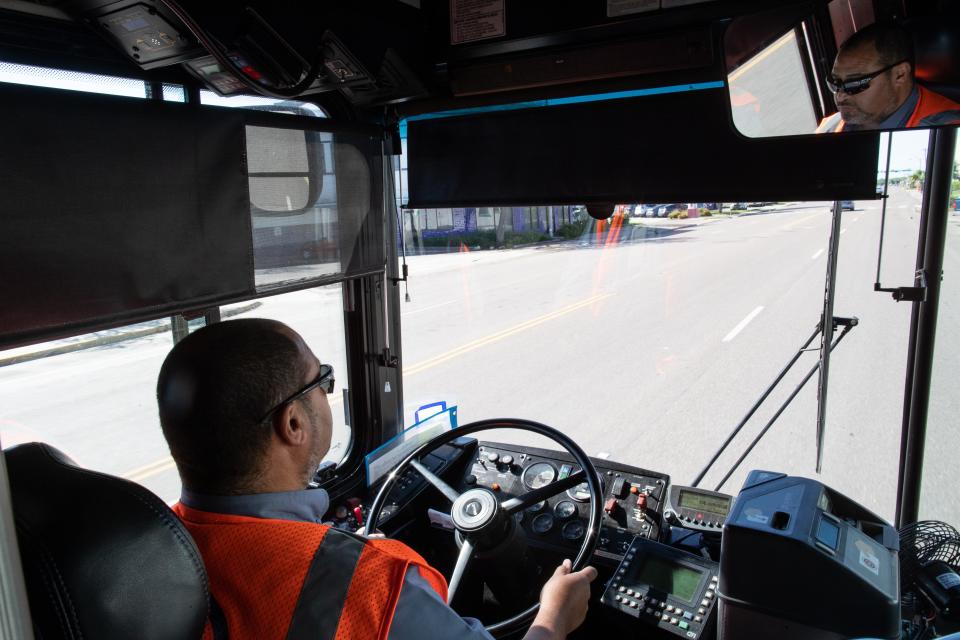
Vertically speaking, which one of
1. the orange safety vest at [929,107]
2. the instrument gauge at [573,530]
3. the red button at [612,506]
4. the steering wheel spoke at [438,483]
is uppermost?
the orange safety vest at [929,107]

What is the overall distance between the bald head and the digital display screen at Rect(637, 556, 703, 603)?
1475 millimetres

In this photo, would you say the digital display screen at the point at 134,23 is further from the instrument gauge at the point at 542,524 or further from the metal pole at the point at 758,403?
the metal pole at the point at 758,403

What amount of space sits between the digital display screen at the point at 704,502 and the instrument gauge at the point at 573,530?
406mm

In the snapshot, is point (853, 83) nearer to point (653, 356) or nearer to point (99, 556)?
point (99, 556)

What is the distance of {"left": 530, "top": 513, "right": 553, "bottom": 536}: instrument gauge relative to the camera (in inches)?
105

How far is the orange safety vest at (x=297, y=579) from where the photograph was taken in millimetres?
1254

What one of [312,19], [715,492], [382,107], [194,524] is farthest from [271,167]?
[715,492]

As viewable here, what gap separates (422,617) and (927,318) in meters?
2.04

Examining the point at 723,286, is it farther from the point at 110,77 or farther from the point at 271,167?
the point at 110,77

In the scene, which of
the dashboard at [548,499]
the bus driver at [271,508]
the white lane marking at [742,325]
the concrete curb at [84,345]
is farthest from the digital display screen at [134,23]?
the white lane marking at [742,325]

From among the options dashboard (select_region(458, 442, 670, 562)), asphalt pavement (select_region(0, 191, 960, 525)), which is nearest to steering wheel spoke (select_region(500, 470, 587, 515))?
dashboard (select_region(458, 442, 670, 562))

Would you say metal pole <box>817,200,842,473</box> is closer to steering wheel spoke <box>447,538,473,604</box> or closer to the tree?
the tree

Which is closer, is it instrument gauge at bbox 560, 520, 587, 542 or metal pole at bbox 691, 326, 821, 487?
metal pole at bbox 691, 326, 821, 487

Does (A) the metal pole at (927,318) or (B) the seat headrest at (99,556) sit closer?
(B) the seat headrest at (99,556)
